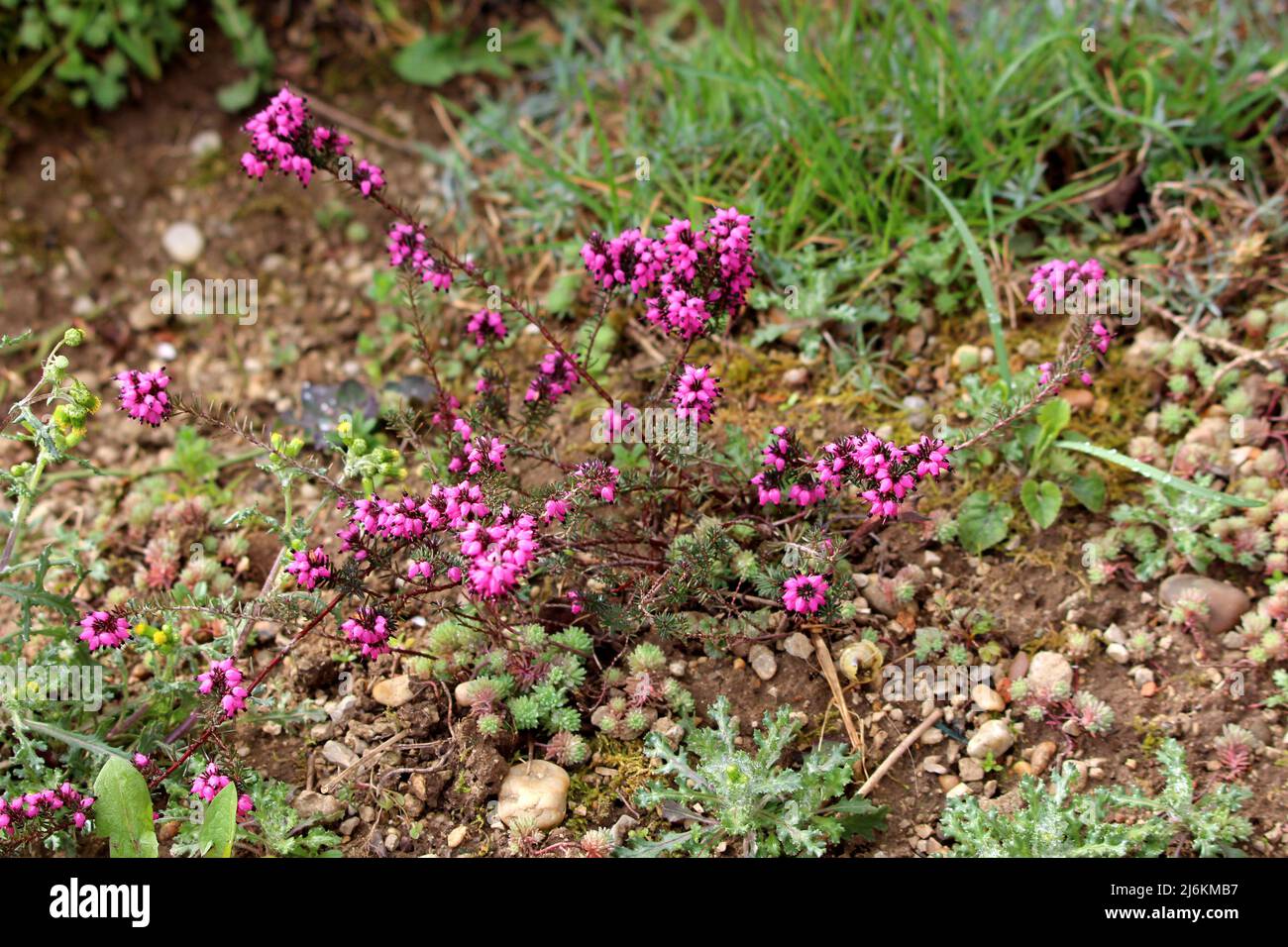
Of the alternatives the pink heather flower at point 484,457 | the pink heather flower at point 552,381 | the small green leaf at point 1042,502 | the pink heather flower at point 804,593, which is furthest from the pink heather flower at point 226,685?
the small green leaf at point 1042,502

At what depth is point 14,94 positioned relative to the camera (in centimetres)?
492

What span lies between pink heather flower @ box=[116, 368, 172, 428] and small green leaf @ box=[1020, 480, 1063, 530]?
241 centimetres

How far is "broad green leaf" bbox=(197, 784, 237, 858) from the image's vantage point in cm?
279

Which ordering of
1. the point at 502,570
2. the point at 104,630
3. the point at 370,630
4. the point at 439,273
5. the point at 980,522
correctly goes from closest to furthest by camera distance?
1. the point at 502,570
2. the point at 370,630
3. the point at 104,630
4. the point at 439,273
5. the point at 980,522

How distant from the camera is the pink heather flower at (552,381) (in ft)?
10.7

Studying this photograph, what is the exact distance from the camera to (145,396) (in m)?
2.73

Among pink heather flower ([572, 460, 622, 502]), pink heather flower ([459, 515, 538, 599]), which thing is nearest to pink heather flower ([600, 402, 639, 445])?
pink heather flower ([572, 460, 622, 502])

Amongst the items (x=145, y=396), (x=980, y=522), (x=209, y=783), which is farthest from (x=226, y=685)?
(x=980, y=522)

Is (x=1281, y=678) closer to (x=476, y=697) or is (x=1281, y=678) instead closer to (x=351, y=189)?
(x=476, y=697)

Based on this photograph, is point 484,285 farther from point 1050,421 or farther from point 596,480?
point 1050,421

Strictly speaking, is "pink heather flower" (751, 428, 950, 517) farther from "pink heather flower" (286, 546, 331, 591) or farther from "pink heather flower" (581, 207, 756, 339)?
"pink heather flower" (286, 546, 331, 591)

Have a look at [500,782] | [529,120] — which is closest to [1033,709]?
[500,782]

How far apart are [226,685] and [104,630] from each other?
0.35 metres

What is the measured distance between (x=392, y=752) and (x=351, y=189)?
5.25ft
